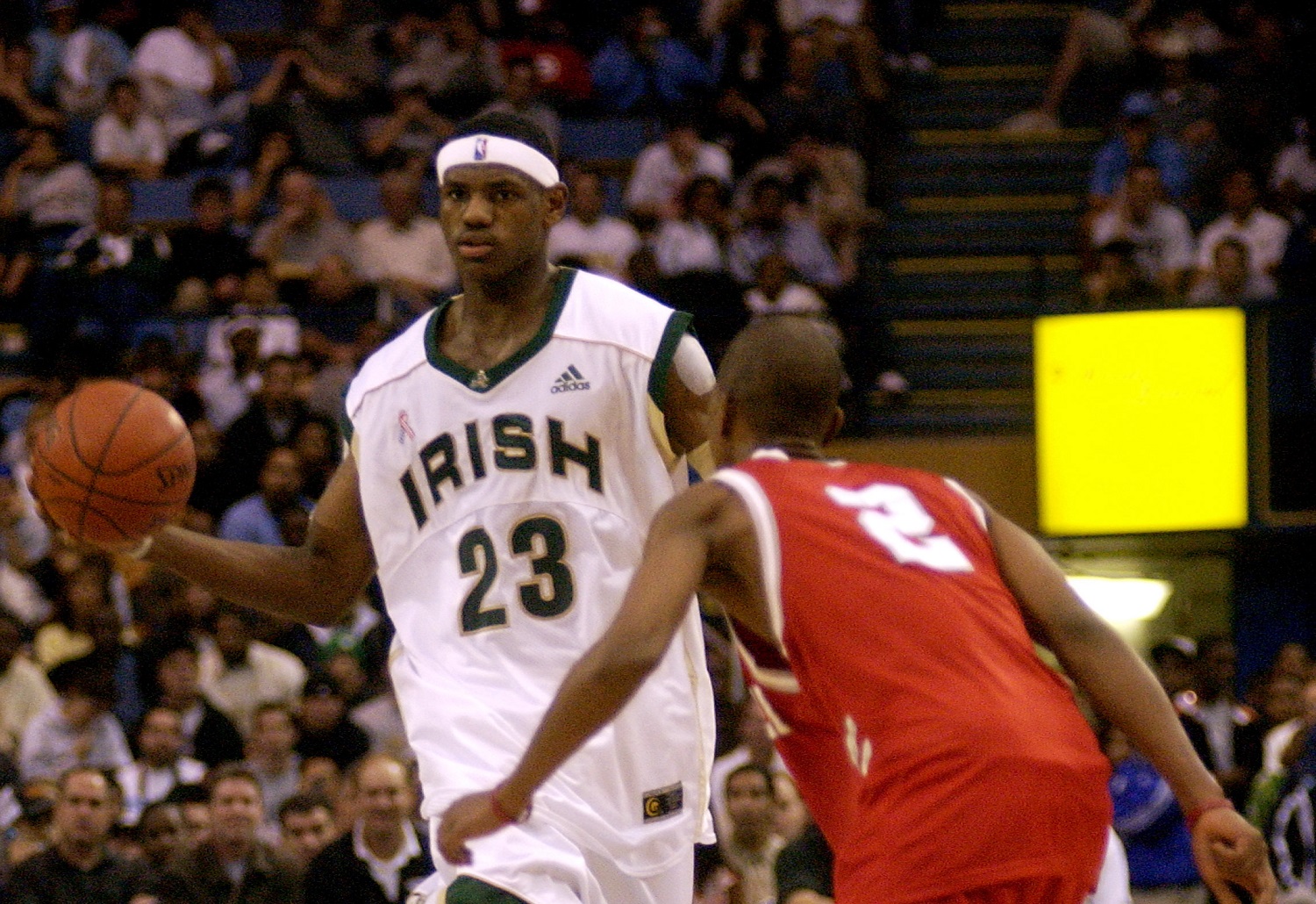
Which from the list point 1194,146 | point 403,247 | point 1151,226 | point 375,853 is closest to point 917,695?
point 375,853

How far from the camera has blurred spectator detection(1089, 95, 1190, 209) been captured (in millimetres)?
13359

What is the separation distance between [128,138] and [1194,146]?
703 cm

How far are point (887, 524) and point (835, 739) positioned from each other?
386 millimetres

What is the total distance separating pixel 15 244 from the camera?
42.0 ft

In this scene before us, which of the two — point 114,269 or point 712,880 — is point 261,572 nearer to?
point 712,880

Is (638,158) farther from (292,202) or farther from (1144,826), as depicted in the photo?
(1144,826)

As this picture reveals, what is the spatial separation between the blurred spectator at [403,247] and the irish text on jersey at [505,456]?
7960mm

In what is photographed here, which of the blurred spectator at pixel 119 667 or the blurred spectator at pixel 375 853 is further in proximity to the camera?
the blurred spectator at pixel 119 667

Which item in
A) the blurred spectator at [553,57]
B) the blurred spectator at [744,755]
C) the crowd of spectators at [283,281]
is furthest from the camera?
the blurred spectator at [553,57]

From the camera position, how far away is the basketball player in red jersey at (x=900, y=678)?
3232 millimetres

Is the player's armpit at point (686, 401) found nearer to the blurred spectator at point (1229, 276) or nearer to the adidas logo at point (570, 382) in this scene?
the adidas logo at point (570, 382)

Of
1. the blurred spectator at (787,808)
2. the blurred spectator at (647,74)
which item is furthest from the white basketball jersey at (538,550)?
the blurred spectator at (647,74)

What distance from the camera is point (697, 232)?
1251 centimetres

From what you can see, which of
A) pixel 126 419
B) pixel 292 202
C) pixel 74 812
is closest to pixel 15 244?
pixel 292 202
